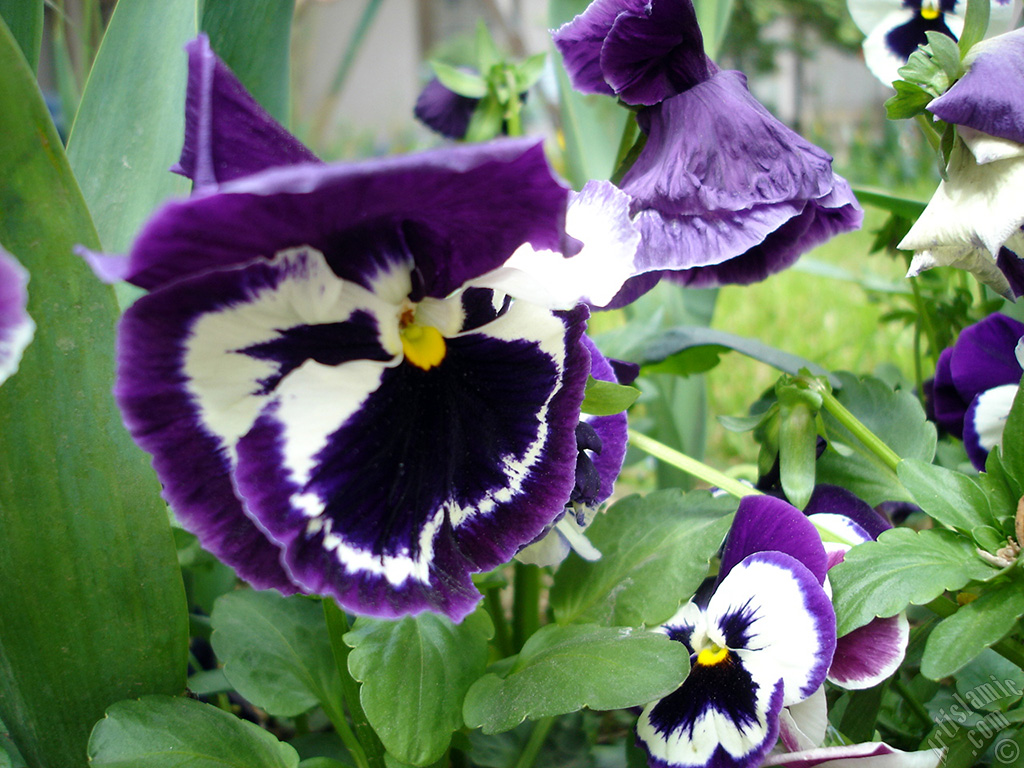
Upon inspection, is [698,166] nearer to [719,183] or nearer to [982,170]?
[719,183]

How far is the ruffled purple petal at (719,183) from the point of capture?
1.61 feet

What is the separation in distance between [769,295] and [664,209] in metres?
1.78

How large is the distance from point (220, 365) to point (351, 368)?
5 cm

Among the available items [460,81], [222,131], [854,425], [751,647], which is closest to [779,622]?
[751,647]

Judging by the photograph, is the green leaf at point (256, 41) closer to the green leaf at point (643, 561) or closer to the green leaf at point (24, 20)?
the green leaf at point (24, 20)

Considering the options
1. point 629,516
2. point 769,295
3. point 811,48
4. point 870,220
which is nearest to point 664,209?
point 629,516

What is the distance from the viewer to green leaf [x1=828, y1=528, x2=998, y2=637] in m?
0.42

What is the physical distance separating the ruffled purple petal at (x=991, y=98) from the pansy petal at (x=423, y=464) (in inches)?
9.8

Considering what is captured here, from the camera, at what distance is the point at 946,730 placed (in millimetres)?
484

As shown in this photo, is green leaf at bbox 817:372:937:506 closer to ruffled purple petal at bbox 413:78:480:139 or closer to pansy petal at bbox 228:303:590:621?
pansy petal at bbox 228:303:590:621

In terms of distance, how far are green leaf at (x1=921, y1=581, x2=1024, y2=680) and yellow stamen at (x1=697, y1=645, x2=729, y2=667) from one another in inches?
4.0

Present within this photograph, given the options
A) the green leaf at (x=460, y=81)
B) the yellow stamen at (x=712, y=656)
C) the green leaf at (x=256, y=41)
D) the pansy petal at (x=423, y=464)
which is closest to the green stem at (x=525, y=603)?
the yellow stamen at (x=712, y=656)

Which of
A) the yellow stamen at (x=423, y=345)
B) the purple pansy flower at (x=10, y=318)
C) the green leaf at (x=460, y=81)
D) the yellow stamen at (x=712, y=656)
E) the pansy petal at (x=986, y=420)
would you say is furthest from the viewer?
the green leaf at (x=460, y=81)

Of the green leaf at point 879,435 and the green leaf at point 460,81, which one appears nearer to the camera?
the green leaf at point 879,435
